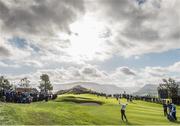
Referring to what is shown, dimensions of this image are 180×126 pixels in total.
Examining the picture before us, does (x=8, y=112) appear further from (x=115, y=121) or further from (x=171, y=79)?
(x=171, y=79)

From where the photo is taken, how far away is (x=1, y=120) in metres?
34.6

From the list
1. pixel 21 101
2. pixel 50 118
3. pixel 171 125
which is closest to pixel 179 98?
pixel 21 101

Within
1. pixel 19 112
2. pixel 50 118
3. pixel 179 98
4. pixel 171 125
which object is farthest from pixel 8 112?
pixel 179 98

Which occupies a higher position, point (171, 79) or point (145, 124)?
point (171, 79)

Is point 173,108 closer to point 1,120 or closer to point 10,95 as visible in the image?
point 1,120

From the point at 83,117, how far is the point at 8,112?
9.90 metres

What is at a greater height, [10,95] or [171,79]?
[171,79]

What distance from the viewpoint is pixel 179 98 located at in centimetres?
10731

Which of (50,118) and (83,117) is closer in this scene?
(50,118)

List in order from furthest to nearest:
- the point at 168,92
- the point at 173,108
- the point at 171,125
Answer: the point at 168,92 < the point at 173,108 < the point at 171,125

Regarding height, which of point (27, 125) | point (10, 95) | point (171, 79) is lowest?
point (27, 125)

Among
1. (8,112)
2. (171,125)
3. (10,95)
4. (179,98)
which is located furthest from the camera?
(179,98)

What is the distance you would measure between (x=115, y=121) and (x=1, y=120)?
48.5ft

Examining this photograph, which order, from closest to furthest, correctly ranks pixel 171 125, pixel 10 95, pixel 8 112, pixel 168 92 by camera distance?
1. pixel 8 112
2. pixel 171 125
3. pixel 10 95
4. pixel 168 92
